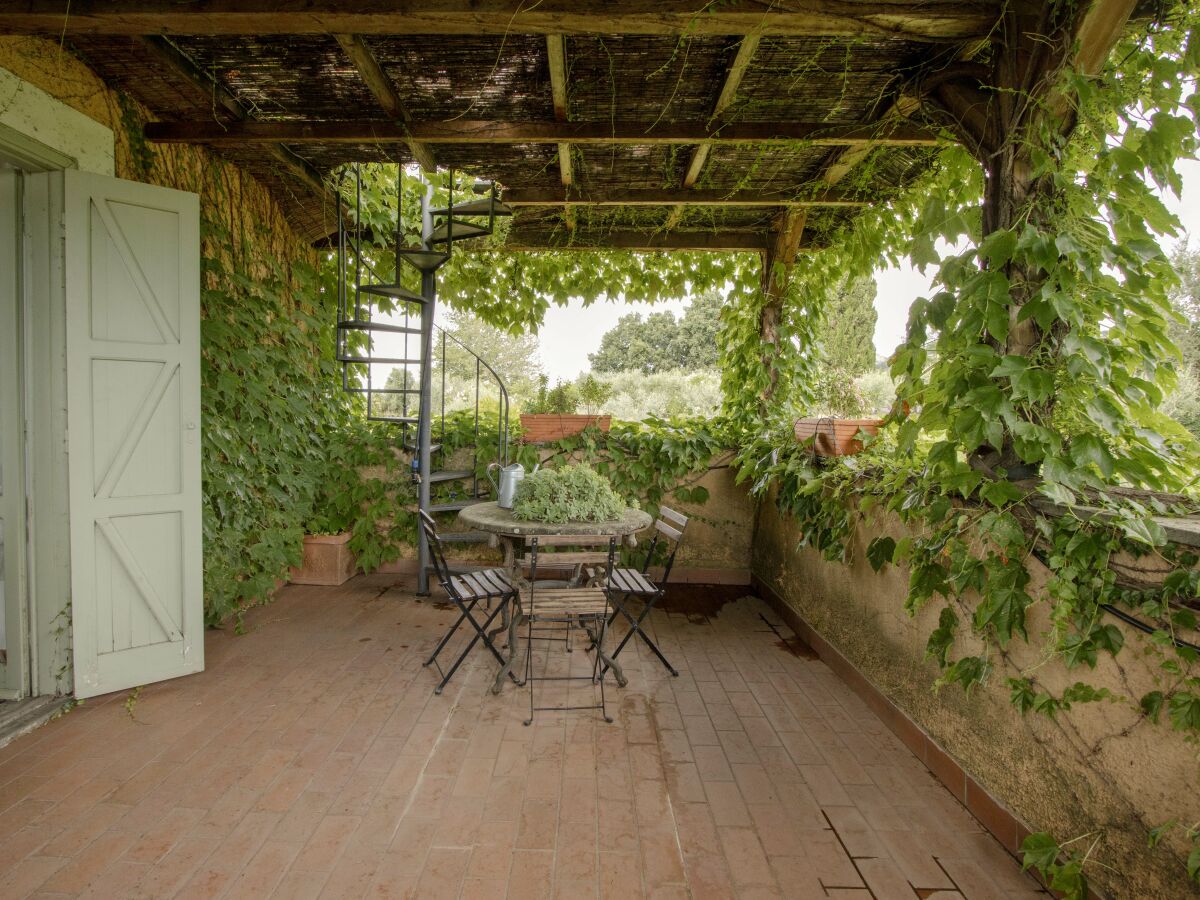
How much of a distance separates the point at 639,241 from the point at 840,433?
2.57m

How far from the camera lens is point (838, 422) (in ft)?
12.6

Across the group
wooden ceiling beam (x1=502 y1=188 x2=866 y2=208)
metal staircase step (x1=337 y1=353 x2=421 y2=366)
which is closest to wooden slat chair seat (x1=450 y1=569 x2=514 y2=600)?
metal staircase step (x1=337 y1=353 x2=421 y2=366)

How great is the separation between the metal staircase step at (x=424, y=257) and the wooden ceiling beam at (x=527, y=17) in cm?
→ 255

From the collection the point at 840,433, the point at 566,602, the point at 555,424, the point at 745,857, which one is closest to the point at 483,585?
the point at 566,602

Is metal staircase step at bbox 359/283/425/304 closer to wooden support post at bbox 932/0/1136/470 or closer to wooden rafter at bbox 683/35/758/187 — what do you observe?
wooden rafter at bbox 683/35/758/187

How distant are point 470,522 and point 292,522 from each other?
210 centimetres

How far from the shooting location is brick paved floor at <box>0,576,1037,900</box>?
2012 mm

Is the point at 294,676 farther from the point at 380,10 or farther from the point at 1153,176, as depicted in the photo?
the point at 1153,176

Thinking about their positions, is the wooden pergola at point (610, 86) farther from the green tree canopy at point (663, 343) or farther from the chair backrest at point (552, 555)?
the green tree canopy at point (663, 343)

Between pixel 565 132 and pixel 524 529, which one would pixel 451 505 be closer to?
pixel 524 529

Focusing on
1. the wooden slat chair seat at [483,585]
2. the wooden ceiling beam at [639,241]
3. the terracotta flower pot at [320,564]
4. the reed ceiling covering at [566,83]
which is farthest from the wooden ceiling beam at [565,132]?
the terracotta flower pot at [320,564]

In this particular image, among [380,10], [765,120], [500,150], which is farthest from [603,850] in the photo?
[500,150]

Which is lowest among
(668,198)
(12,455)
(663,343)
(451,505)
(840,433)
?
(451,505)

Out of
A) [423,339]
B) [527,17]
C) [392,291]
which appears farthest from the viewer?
[423,339]
